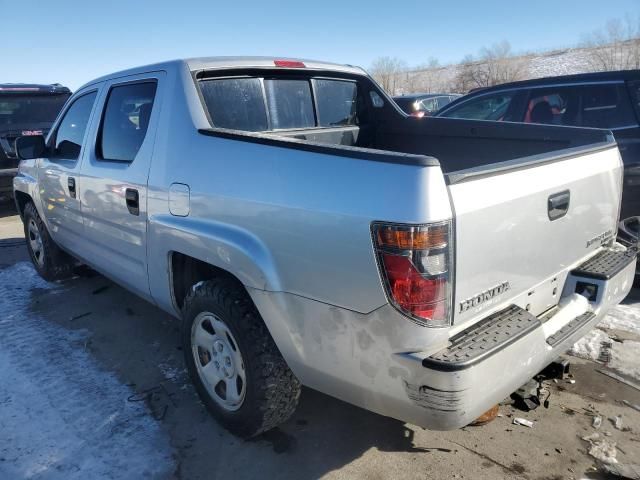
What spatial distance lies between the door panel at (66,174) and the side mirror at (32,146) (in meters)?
0.07

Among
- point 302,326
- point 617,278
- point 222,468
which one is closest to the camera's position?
point 302,326

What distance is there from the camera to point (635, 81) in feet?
15.7

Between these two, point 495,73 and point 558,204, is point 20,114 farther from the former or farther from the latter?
point 495,73

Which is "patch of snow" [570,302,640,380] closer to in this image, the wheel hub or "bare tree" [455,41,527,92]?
the wheel hub

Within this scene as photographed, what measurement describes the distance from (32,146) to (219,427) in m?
3.28

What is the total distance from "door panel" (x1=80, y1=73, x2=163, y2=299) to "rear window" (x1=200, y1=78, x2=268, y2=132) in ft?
1.02

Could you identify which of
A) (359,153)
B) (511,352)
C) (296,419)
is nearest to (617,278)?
(511,352)

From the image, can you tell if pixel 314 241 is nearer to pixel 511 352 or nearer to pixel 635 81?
pixel 511 352

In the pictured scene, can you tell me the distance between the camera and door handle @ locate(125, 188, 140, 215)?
3.03 m

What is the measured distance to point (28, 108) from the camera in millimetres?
8250

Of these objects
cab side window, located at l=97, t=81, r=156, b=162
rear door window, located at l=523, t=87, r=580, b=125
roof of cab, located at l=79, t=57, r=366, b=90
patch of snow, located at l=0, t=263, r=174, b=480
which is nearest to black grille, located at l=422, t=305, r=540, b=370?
patch of snow, located at l=0, t=263, r=174, b=480

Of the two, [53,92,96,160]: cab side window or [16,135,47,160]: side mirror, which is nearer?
[53,92,96,160]: cab side window

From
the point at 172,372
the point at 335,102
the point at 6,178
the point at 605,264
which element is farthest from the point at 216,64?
the point at 6,178

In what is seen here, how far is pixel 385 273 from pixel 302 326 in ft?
1.66
